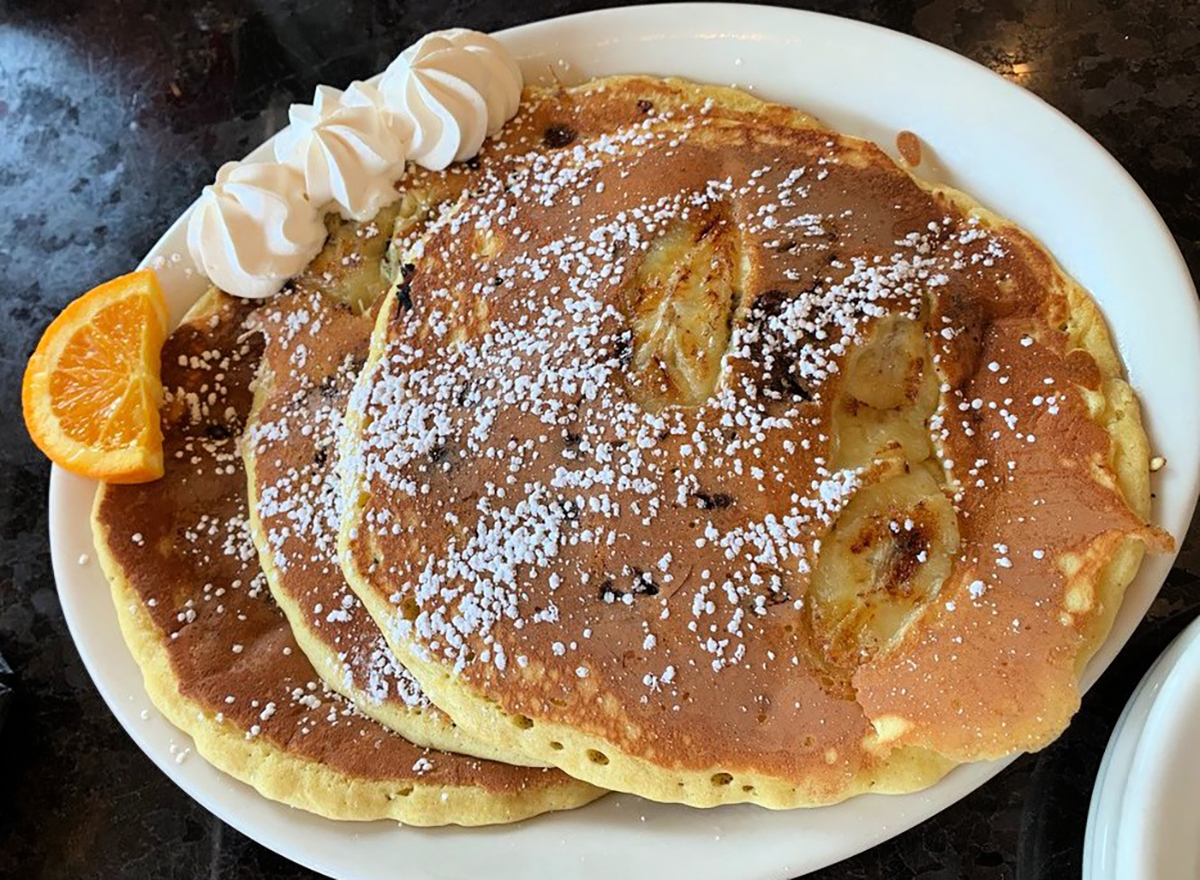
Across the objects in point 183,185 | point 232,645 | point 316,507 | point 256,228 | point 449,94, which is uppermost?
point 449,94

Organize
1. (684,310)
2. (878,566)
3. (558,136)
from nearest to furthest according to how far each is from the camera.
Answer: (878,566)
(684,310)
(558,136)

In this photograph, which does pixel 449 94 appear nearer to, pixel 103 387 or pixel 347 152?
pixel 347 152

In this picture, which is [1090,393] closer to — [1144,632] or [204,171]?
[1144,632]

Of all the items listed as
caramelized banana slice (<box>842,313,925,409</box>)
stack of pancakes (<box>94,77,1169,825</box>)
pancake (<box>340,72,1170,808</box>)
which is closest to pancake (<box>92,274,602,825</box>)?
stack of pancakes (<box>94,77,1169,825</box>)

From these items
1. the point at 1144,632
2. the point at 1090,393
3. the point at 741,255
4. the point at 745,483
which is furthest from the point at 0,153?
the point at 1144,632

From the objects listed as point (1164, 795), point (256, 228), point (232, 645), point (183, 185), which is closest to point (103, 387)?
point (256, 228)

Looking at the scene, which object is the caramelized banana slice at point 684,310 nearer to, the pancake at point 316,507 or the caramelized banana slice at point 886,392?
the caramelized banana slice at point 886,392

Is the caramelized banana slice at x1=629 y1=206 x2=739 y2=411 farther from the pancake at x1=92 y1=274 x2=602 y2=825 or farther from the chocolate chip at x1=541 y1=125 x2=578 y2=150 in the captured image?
the pancake at x1=92 y1=274 x2=602 y2=825

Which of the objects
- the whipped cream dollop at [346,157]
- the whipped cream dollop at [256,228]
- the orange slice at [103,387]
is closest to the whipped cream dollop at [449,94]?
the whipped cream dollop at [346,157]
